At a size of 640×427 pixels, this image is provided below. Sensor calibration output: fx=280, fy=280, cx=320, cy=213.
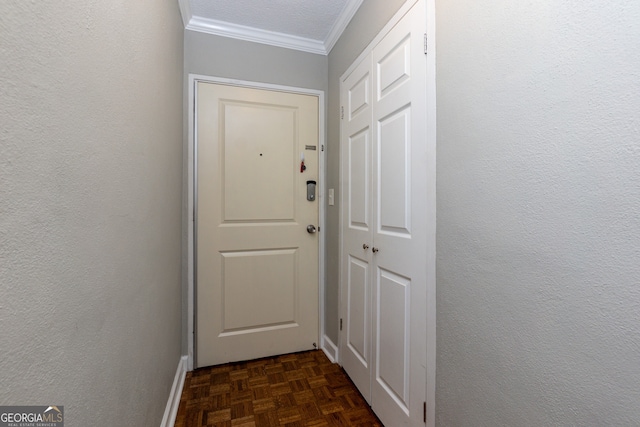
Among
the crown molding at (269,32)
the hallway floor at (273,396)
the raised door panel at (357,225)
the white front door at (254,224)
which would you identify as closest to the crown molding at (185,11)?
the crown molding at (269,32)

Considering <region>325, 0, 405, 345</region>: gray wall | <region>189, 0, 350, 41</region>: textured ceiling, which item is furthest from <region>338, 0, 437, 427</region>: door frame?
<region>189, 0, 350, 41</region>: textured ceiling

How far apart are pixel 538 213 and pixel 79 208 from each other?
1.13 metres

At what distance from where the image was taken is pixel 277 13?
6.26 ft

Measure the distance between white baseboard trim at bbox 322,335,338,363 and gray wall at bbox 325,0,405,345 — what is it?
0.12 ft

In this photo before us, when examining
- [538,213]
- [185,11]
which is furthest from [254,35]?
[538,213]

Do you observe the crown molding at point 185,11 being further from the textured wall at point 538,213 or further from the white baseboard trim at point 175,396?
the white baseboard trim at point 175,396

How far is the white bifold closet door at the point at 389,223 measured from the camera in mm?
1213

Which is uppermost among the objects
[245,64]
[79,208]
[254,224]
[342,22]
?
[342,22]

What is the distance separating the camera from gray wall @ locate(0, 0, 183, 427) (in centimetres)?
44

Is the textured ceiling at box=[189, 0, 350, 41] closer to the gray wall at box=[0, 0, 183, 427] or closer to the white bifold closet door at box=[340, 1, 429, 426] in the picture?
the white bifold closet door at box=[340, 1, 429, 426]

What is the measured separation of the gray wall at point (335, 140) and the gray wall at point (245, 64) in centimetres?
17

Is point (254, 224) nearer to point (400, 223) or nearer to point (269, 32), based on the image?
point (400, 223)

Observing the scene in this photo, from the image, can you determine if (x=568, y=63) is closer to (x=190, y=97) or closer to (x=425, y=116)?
(x=425, y=116)

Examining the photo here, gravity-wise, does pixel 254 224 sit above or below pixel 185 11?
below
